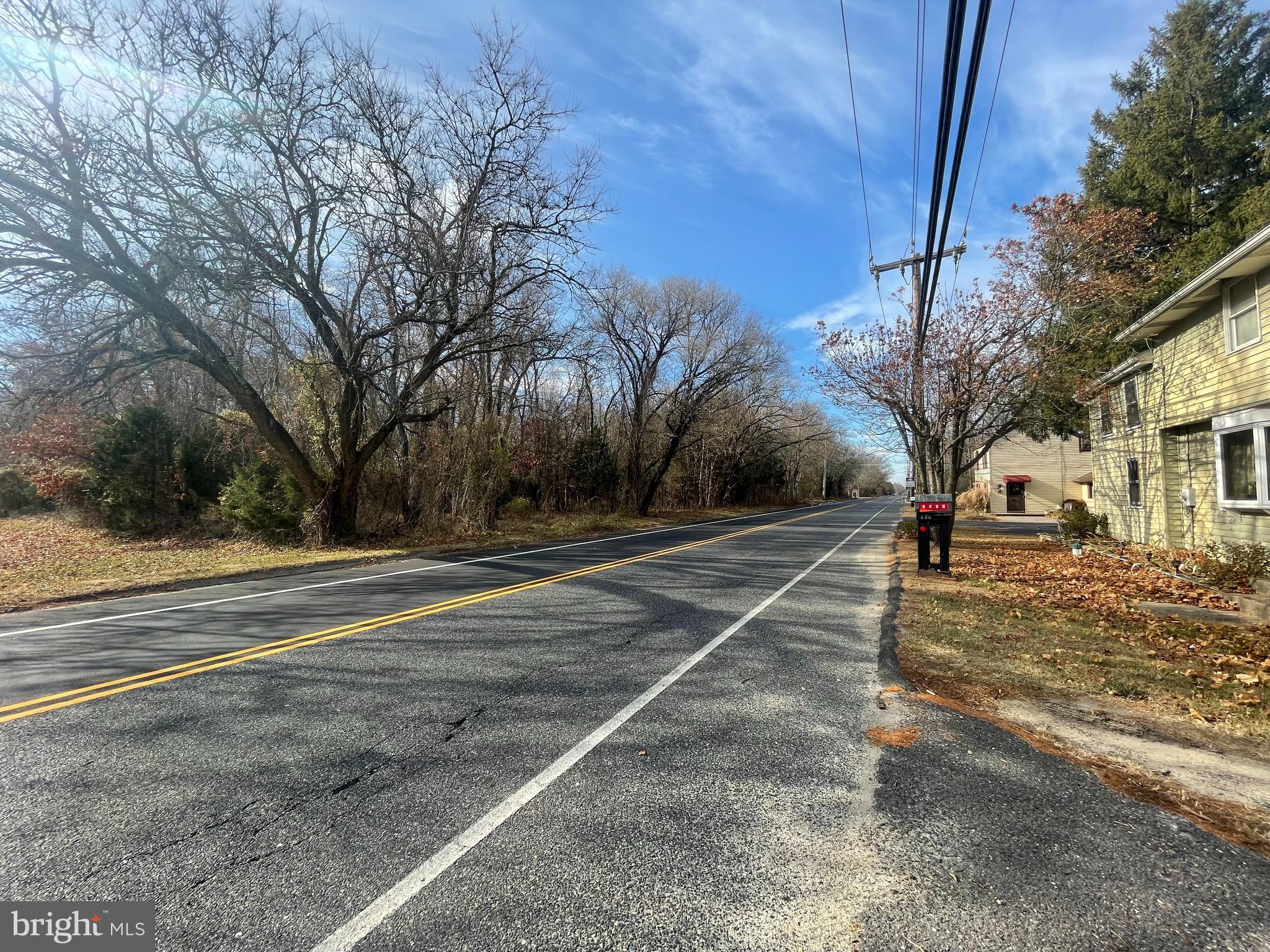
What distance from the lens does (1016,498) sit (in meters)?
38.7

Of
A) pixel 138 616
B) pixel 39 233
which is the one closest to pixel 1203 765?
pixel 138 616

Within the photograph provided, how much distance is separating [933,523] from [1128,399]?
8.19m

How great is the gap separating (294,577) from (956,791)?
429 inches

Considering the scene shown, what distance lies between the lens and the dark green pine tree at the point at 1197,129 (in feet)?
63.2

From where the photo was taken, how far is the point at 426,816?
9.50 ft

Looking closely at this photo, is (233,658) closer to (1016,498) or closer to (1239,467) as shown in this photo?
(1239,467)

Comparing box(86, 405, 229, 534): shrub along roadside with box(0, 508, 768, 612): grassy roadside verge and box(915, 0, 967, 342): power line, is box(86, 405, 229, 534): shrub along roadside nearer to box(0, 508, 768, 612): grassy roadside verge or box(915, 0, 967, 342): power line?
box(0, 508, 768, 612): grassy roadside verge

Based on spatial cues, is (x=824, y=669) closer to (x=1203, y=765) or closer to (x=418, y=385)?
(x=1203, y=765)

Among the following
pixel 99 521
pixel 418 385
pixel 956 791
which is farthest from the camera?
pixel 99 521

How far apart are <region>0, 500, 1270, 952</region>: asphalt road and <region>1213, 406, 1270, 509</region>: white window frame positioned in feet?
26.7

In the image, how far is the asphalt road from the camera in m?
2.23

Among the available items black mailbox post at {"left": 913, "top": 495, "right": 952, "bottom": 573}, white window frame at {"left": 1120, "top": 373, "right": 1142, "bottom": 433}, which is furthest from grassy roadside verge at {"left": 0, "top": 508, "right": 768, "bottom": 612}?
white window frame at {"left": 1120, "top": 373, "right": 1142, "bottom": 433}

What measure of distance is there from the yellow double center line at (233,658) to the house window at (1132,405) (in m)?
14.1

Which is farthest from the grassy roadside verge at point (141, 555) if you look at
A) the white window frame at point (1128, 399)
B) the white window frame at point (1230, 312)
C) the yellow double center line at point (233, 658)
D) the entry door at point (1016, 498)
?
the entry door at point (1016, 498)
